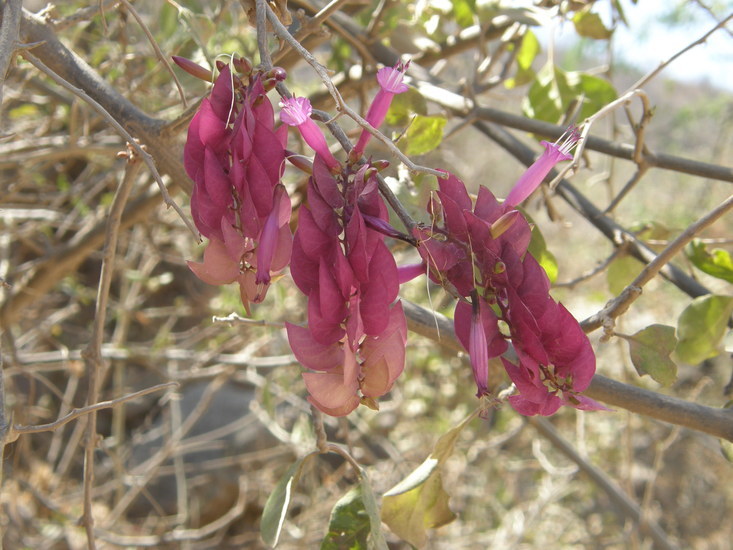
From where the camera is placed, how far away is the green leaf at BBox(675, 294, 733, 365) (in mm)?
733

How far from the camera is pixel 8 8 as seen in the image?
1.63ft

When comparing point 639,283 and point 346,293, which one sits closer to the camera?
point 346,293

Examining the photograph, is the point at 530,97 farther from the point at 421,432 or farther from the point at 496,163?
the point at 496,163

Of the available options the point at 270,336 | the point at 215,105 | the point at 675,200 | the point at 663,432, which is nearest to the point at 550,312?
the point at 215,105

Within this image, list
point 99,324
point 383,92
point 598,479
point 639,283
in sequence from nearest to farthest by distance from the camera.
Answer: point 383,92 → point 639,283 → point 99,324 → point 598,479

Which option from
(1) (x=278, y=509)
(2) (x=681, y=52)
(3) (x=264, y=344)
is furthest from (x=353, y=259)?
(3) (x=264, y=344)

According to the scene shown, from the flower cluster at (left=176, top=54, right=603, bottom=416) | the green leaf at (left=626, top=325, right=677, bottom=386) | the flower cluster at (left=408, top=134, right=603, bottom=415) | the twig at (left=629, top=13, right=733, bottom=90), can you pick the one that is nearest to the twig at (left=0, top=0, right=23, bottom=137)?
the flower cluster at (left=176, top=54, right=603, bottom=416)

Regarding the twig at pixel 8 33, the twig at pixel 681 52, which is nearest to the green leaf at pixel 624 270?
the twig at pixel 681 52

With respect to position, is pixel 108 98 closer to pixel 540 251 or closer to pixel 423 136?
pixel 423 136

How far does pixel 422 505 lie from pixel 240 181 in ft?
1.39

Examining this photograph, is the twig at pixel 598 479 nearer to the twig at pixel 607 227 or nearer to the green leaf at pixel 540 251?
the twig at pixel 607 227

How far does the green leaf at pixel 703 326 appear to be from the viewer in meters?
0.73

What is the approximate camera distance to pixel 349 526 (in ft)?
2.10

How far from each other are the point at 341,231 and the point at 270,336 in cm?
170
